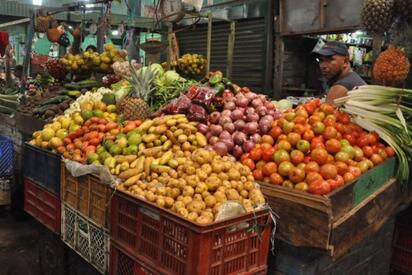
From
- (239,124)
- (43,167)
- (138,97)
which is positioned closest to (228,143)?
(239,124)

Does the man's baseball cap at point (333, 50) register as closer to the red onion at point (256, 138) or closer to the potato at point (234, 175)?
the red onion at point (256, 138)

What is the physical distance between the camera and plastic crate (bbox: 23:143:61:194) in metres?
3.55

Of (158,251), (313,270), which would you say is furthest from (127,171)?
(313,270)

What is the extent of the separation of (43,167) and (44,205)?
36cm

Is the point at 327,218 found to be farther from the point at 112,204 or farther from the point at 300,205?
the point at 112,204

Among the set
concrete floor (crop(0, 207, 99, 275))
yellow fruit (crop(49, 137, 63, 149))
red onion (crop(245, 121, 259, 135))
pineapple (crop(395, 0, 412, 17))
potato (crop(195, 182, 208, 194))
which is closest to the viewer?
potato (crop(195, 182, 208, 194))

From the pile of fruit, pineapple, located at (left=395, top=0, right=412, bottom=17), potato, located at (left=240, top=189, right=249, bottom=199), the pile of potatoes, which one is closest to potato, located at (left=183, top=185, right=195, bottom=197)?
the pile of potatoes

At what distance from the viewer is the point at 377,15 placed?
312cm

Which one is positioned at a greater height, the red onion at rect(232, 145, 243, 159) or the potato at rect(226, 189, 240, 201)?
the red onion at rect(232, 145, 243, 159)

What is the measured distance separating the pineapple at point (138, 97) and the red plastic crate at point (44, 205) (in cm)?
113

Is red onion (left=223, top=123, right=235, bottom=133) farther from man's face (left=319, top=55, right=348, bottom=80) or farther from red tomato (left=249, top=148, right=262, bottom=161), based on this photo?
man's face (left=319, top=55, right=348, bottom=80)

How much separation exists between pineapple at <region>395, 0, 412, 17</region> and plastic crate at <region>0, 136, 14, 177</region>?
5.40 metres

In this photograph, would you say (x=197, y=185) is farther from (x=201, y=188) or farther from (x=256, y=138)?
(x=256, y=138)

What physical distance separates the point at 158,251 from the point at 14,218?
4603 mm
